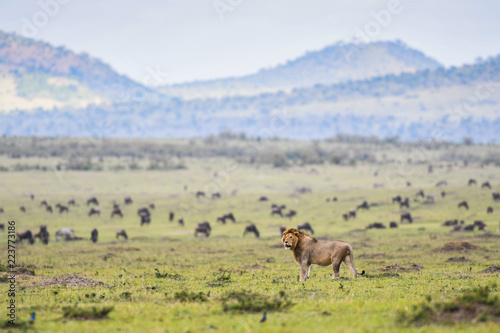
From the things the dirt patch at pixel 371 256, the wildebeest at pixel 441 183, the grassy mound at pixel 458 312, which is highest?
the wildebeest at pixel 441 183

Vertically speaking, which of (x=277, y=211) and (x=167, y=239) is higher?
(x=277, y=211)

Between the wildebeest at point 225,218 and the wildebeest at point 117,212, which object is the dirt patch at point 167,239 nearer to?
the wildebeest at point 225,218

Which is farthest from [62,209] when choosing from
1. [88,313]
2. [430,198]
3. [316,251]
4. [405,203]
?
[88,313]

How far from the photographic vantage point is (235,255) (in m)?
29.7

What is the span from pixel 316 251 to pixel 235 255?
13373 millimetres

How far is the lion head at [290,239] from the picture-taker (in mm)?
16391

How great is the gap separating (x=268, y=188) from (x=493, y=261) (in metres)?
53.5

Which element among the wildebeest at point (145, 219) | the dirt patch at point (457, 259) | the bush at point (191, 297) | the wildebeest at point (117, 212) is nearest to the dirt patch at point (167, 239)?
the wildebeest at point (145, 219)

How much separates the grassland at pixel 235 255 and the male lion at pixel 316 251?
1.71ft

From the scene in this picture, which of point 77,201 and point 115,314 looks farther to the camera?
point 77,201

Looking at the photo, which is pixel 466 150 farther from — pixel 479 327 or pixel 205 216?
pixel 479 327

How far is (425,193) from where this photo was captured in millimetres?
60719

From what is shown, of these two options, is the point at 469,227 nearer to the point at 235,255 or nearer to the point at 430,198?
the point at 430,198

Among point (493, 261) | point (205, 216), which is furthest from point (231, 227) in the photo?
point (493, 261)
